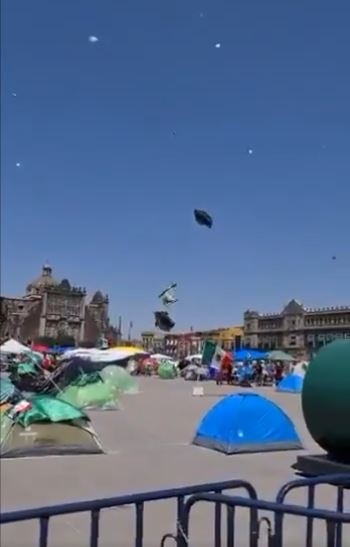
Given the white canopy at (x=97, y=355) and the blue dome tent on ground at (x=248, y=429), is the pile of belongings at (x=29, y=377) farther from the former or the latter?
the blue dome tent on ground at (x=248, y=429)

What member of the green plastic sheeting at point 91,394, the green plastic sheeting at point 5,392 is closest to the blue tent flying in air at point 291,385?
the green plastic sheeting at point 91,394

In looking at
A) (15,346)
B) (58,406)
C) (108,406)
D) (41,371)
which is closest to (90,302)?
(15,346)

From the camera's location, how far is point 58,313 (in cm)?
10406

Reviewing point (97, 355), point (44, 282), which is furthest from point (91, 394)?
point (44, 282)

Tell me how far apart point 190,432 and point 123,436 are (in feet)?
5.04

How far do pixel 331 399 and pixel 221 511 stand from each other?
3.31 m

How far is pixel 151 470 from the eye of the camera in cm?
847

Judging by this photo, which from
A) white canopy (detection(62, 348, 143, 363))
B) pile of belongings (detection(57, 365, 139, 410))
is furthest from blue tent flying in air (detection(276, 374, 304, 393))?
pile of belongings (detection(57, 365, 139, 410))

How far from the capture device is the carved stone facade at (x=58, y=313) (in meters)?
93.7

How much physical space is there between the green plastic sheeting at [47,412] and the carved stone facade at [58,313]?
78.7m

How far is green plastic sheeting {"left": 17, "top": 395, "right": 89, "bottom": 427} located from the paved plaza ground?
600mm

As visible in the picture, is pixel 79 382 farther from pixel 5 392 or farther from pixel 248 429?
pixel 248 429

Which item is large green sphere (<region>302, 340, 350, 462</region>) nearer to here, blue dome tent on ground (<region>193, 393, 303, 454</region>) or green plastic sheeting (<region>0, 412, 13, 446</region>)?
blue dome tent on ground (<region>193, 393, 303, 454</region>)

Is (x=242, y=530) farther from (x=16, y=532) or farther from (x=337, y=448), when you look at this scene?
(x=337, y=448)
